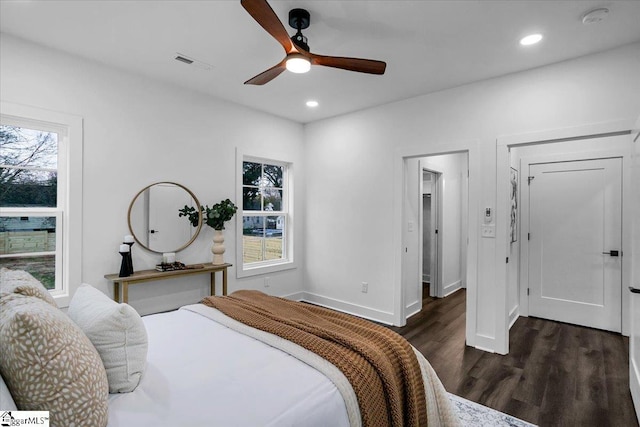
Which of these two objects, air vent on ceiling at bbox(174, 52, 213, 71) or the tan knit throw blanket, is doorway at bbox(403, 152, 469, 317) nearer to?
the tan knit throw blanket

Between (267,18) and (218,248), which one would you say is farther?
(218,248)

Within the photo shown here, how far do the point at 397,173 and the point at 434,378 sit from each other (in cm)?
257

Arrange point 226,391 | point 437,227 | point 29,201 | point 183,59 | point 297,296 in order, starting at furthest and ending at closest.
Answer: point 437,227 → point 297,296 → point 183,59 → point 29,201 → point 226,391

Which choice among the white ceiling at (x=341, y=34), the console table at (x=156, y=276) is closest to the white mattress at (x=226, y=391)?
the console table at (x=156, y=276)

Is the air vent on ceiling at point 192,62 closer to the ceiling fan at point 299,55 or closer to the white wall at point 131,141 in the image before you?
the white wall at point 131,141

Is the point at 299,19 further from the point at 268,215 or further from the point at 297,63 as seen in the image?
the point at 268,215

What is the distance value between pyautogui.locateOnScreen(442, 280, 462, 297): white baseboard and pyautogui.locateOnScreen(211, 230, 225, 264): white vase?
3544 mm

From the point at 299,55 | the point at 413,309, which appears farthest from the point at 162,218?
the point at 413,309

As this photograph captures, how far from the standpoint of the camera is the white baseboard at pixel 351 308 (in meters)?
4.04

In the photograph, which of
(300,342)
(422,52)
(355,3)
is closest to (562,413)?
(300,342)

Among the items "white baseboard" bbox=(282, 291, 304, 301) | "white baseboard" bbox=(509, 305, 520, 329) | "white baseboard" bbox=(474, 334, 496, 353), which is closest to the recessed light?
"white baseboard" bbox=(474, 334, 496, 353)

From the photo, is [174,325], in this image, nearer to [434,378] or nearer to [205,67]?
[434,378]

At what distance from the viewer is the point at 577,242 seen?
12.9 ft

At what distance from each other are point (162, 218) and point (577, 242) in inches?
189
